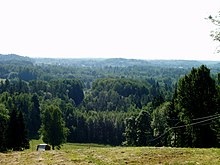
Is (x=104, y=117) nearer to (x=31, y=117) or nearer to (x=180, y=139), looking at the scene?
(x=31, y=117)

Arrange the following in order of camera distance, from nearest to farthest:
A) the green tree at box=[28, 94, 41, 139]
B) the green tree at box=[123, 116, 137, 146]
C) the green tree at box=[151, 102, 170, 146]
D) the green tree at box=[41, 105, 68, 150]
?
the green tree at box=[151, 102, 170, 146] → the green tree at box=[123, 116, 137, 146] → the green tree at box=[41, 105, 68, 150] → the green tree at box=[28, 94, 41, 139]

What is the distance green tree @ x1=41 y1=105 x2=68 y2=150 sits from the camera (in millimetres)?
86312

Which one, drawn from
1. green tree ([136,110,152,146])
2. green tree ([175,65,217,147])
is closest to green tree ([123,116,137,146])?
green tree ([136,110,152,146])

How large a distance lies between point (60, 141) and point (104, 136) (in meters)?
48.6

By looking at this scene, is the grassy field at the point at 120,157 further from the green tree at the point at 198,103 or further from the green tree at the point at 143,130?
the green tree at the point at 143,130

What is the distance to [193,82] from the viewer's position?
48.2m

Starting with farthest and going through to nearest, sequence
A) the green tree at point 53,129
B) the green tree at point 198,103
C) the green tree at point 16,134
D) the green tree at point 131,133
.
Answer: the green tree at point 53,129 → the green tree at point 131,133 → the green tree at point 16,134 → the green tree at point 198,103

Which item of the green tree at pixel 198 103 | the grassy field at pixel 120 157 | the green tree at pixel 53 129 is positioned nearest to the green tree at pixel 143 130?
the green tree at pixel 53 129

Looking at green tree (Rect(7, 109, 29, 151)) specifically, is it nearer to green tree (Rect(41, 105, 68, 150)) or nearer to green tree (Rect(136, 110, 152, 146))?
green tree (Rect(41, 105, 68, 150))

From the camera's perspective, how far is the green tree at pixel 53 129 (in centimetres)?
8631

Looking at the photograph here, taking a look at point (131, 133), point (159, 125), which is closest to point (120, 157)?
point (159, 125)

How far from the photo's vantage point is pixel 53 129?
3445 inches

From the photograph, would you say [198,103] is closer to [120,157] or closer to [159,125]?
[120,157]

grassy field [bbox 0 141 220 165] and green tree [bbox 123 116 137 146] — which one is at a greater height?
grassy field [bbox 0 141 220 165]
